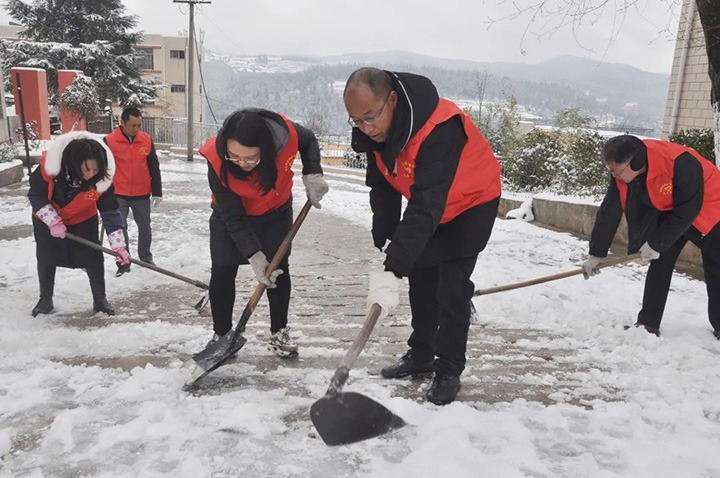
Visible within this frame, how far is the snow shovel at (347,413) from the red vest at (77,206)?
2.61 meters

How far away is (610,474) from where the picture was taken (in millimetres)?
2104

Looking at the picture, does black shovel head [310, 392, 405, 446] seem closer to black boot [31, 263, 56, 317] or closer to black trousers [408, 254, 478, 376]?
black trousers [408, 254, 478, 376]

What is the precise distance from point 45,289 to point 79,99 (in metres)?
15.3

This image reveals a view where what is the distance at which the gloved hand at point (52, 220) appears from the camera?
12.1 ft

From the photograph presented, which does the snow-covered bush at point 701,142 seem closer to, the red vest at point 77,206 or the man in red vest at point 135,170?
the man in red vest at point 135,170

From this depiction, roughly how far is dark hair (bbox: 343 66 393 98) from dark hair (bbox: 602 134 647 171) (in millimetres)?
1780

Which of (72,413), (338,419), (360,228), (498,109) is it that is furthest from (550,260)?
(498,109)

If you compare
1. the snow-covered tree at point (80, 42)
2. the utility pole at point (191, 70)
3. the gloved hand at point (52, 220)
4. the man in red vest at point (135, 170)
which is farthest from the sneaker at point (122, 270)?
the snow-covered tree at point (80, 42)

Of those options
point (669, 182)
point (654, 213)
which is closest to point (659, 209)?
point (654, 213)

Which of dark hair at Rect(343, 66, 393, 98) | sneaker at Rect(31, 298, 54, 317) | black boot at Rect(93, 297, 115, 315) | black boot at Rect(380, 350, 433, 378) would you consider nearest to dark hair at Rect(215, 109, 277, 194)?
dark hair at Rect(343, 66, 393, 98)

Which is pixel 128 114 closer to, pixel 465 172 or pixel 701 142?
pixel 465 172

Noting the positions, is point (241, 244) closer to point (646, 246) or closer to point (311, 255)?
point (646, 246)

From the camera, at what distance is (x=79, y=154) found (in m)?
3.63

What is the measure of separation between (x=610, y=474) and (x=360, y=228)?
6.01 metres
